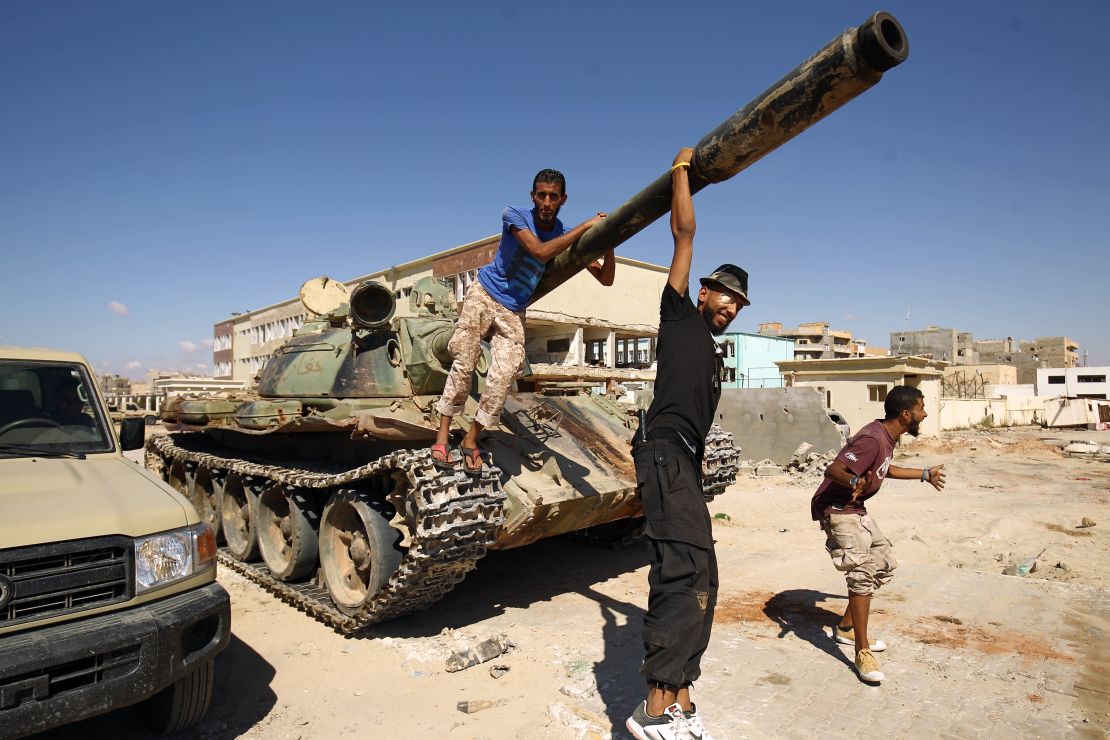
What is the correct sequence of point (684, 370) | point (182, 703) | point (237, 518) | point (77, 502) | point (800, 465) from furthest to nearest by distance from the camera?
point (800, 465), point (237, 518), point (182, 703), point (77, 502), point (684, 370)

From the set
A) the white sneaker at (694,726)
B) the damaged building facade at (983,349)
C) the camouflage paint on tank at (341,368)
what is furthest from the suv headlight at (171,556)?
the damaged building facade at (983,349)

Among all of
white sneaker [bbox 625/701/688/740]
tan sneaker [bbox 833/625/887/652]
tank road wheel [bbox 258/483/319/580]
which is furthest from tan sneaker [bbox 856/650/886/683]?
tank road wheel [bbox 258/483/319/580]

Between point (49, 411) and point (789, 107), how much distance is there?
4.56 m

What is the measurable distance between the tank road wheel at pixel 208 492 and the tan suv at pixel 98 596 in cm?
425

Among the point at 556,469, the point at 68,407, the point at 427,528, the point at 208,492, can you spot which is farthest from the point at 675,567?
the point at 208,492

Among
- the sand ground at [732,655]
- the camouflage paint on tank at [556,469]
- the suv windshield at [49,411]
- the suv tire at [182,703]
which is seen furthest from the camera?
the camouflage paint on tank at [556,469]

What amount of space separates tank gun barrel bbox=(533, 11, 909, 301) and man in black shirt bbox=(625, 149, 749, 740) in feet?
0.64

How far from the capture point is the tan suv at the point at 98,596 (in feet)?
9.64

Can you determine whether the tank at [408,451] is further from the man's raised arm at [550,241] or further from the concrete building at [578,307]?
the concrete building at [578,307]

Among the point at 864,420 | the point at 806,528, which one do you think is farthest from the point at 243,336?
the point at 806,528

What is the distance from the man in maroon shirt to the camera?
4.52 m

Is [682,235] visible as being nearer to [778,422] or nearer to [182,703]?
[182,703]

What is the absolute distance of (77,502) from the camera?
3.34 m

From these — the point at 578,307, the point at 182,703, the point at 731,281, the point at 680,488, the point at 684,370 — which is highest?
the point at 578,307
